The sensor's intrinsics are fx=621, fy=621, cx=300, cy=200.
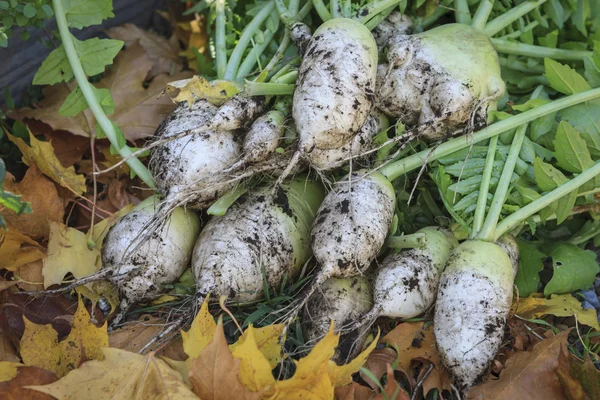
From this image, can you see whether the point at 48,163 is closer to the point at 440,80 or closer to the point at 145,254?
the point at 145,254

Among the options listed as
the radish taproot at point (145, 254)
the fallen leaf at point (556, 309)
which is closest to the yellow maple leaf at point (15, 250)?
the radish taproot at point (145, 254)

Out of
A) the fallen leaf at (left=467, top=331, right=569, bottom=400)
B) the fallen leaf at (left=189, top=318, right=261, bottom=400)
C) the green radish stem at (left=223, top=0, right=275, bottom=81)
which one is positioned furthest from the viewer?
the green radish stem at (left=223, top=0, right=275, bottom=81)

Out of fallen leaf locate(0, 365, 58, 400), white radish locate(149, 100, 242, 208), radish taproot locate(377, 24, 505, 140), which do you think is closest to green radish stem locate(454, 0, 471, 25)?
radish taproot locate(377, 24, 505, 140)

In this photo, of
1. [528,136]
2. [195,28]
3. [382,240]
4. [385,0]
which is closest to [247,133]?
[382,240]

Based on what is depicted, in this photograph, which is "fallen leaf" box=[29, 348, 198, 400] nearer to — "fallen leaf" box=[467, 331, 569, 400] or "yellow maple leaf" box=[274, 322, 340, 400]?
"yellow maple leaf" box=[274, 322, 340, 400]

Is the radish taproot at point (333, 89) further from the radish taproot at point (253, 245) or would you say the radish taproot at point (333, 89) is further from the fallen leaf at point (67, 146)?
the fallen leaf at point (67, 146)

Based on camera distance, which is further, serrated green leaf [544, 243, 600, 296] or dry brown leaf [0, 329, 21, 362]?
serrated green leaf [544, 243, 600, 296]

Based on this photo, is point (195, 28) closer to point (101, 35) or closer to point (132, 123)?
point (101, 35)

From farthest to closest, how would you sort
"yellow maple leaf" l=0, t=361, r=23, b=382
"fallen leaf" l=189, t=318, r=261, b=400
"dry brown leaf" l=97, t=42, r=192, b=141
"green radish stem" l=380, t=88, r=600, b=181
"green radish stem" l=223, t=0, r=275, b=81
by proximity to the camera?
"dry brown leaf" l=97, t=42, r=192, b=141 → "green radish stem" l=223, t=0, r=275, b=81 → "green radish stem" l=380, t=88, r=600, b=181 → "yellow maple leaf" l=0, t=361, r=23, b=382 → "fallen leaf" l=189, t=318, r=261, b=400
